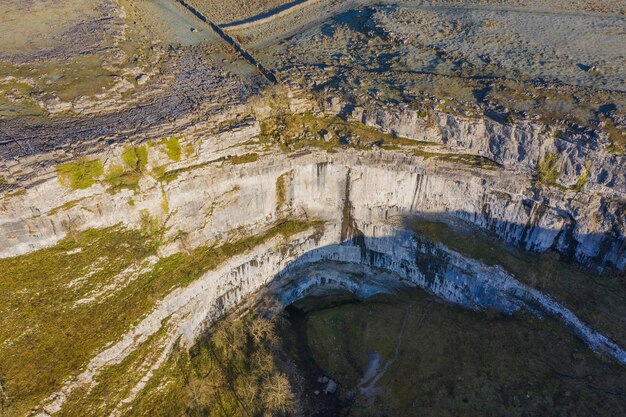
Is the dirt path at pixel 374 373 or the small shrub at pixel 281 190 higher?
the small shrub at pixel 281 190

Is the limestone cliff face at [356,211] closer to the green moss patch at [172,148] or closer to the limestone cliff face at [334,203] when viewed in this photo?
the limestone cliff face at [334,203]

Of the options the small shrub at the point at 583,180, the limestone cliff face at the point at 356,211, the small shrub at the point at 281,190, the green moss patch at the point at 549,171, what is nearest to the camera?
the limestone cliff face at the point at 356,211

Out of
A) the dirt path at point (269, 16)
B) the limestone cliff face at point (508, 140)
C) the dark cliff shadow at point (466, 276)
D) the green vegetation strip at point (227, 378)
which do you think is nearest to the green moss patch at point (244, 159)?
the limestone cliff face at point (508, 140)

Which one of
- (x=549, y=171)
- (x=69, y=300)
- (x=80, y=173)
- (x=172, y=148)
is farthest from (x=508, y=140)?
(x=69, y=300)

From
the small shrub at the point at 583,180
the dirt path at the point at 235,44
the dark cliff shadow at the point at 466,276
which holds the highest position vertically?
the dirt path at the point at 235,44

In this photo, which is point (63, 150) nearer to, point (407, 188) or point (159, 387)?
point (159, 387)

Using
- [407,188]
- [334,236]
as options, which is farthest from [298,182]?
[407,188]

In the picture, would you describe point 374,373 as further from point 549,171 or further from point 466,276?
point 549,171

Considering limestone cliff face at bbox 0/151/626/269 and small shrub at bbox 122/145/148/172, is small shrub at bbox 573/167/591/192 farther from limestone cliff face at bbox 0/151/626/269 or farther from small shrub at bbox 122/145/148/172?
small shrub at bbox 122/145/148/172

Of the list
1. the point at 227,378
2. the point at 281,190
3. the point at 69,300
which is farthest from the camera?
the point at 281,190
